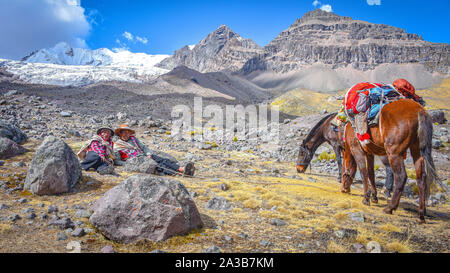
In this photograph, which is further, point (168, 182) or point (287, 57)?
point (287, 57)

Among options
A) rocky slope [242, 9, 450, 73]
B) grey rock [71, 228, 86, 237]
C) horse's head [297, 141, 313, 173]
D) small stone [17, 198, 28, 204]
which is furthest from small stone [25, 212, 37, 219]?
rocky slope [242, 9, 450, 73]

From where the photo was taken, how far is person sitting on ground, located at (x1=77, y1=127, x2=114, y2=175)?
20.4 ft

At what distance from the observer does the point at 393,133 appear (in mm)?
4535

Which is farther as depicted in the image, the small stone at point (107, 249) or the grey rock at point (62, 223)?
the grey rock at point (62, 223)

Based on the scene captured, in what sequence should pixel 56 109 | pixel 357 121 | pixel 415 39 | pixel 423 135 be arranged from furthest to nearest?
pixel 415 39 < pixel 56 109 < pixel 357 121 < pixel 423 135

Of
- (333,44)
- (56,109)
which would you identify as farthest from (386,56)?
(56,109)

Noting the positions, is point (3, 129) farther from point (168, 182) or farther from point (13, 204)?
point (168, 182)

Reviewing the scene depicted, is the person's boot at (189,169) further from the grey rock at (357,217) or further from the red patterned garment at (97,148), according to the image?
the grey rock at (357,217)

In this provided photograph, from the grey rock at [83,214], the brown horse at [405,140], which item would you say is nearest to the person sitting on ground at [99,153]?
the grey rock at [83,214]

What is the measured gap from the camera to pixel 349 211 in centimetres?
474

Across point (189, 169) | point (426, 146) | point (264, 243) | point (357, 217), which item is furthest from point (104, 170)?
point (426, 146)

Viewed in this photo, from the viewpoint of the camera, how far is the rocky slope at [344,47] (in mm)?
118181

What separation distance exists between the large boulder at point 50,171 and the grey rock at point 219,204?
9.10ft
